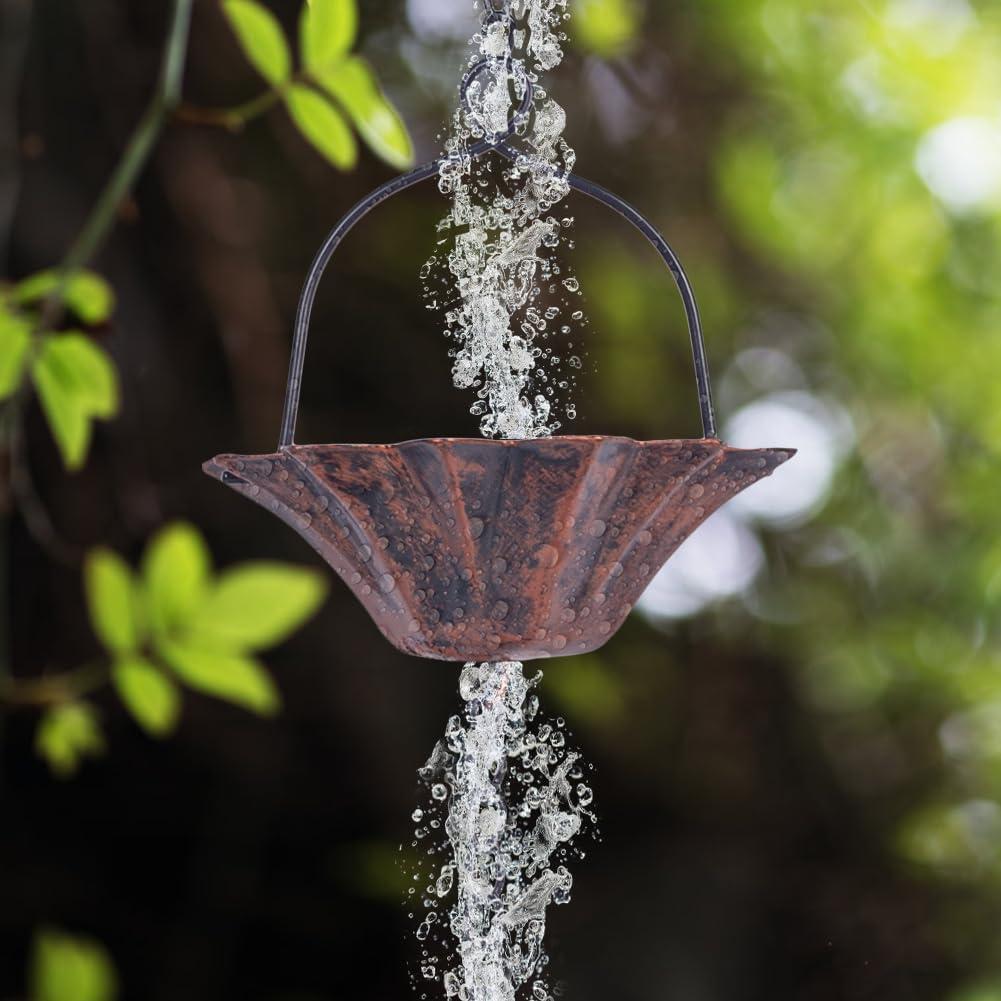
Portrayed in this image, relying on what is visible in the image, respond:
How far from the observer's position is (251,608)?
0.72 m

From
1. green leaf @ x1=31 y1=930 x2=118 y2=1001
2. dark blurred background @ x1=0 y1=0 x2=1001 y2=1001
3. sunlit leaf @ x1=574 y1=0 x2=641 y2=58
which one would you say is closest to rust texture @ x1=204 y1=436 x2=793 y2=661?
green leaf @ x1=31 y1=930 x2=118 y2=1001

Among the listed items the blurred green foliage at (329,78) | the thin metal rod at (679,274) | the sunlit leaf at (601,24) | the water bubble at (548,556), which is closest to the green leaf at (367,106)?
the blurred green foliage at (329,78)

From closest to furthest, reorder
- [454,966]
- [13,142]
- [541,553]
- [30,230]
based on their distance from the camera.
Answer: [541,553], [454,966], [13,142], [30,230]

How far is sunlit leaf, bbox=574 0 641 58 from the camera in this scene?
0.98m

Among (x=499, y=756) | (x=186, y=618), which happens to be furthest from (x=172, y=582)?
(x=499, y=756)

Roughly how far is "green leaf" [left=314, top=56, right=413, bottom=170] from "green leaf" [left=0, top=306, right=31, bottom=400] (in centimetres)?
20

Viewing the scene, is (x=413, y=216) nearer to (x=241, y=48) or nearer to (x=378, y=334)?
(x=378, y=334)

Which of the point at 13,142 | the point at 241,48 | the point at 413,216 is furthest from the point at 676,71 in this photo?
the point at 13,142

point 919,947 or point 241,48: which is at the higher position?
point 241,48

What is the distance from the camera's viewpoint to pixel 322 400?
124 centimetres

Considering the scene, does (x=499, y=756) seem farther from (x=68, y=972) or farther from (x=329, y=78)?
(x=68, y=972)

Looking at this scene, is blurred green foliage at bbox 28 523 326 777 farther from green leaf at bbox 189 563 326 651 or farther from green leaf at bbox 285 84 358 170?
green leaf at bbox 285 84 358 170

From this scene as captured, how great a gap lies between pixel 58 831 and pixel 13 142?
666mm

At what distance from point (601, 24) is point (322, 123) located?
0.46m
